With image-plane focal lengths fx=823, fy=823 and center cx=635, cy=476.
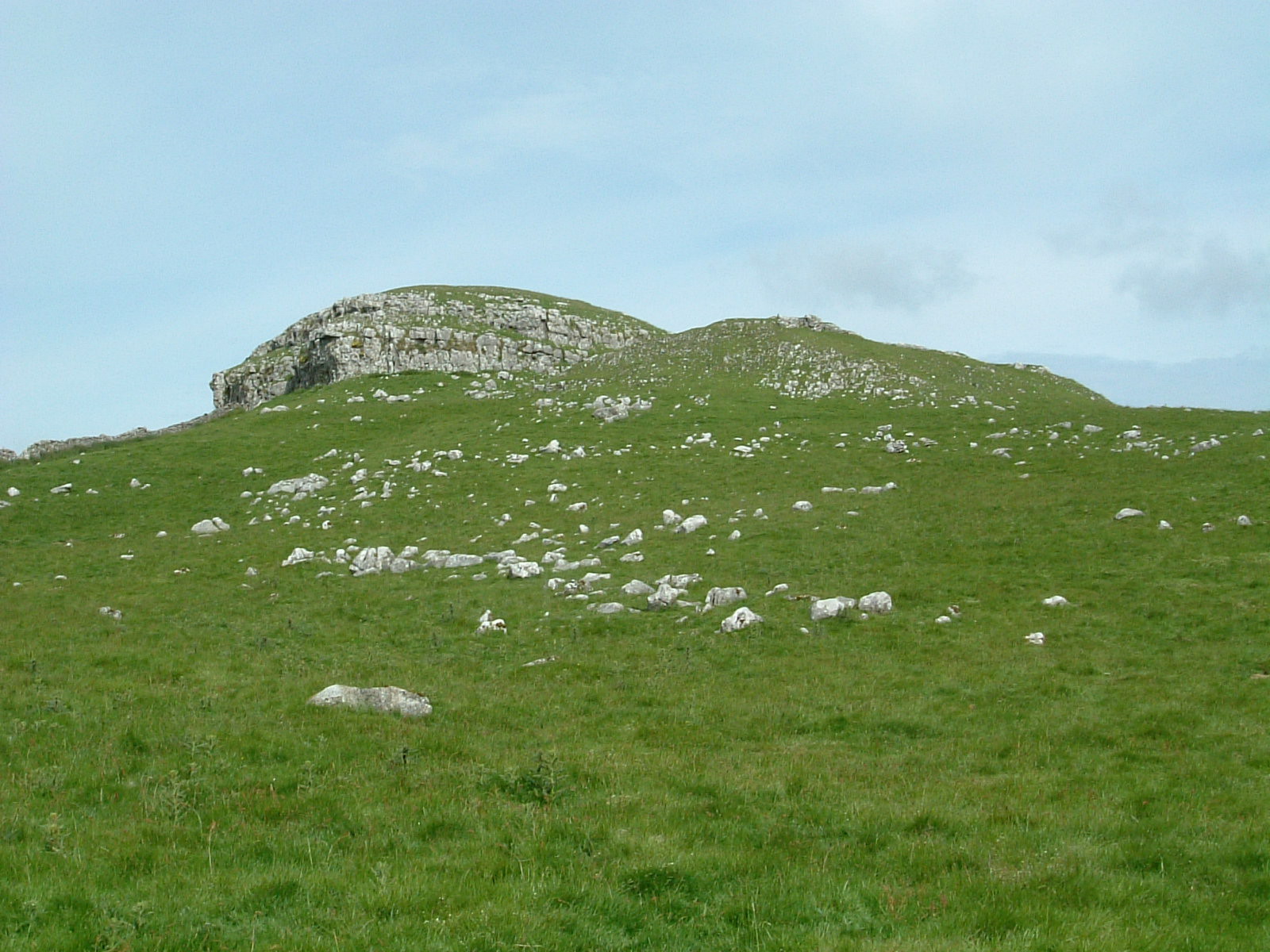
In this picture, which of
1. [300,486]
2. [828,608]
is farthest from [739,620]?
[300,486]

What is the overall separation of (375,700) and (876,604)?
13967 mm

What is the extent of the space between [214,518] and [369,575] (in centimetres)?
1522

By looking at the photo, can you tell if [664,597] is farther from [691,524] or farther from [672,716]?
[672,716]

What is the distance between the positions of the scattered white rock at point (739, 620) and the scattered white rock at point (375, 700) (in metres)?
8.77

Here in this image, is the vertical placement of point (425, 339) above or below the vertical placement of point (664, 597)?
above

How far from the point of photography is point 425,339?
255 ft

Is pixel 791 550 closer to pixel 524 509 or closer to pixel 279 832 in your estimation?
pixel 524 509

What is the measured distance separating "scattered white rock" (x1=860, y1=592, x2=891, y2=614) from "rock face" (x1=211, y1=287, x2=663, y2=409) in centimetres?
5857

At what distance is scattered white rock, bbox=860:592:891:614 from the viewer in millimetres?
23078

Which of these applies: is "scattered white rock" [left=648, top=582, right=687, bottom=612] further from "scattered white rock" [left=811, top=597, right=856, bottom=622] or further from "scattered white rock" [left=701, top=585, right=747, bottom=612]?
"scattered white rock" [left=811, top=597, right=856, bottom=622]

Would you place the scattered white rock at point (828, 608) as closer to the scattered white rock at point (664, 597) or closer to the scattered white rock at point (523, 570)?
the scattered white rock at point (664, 597)

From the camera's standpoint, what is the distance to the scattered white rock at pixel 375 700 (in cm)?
1539

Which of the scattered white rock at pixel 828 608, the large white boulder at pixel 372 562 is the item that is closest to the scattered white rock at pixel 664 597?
the scattered white rock at pixel 828 608

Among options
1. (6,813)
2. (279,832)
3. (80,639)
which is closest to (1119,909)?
(279,832)
